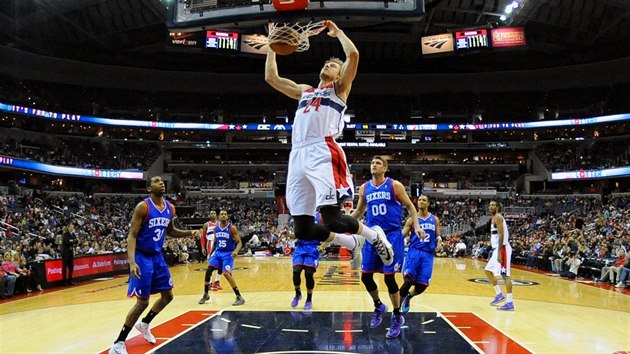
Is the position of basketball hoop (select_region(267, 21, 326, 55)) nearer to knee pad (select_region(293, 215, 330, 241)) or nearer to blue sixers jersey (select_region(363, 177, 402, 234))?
knee pad (select_region(293, 215, 330, 241))

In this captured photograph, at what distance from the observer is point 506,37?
2792cm

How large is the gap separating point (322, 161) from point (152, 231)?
301 centimetres

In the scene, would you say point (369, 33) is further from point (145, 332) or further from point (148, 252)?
point (145, 332)

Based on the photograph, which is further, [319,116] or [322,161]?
[319,116]

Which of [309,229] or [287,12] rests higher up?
[287,12]

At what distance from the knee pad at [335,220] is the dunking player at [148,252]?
2.67 m

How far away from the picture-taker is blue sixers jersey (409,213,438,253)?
28.1 ft

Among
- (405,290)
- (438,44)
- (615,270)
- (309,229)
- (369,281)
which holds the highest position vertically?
(438,44)

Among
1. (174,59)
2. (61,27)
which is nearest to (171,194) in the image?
(174,59)

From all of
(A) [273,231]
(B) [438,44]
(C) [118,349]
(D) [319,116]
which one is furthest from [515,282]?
(A) [273,231]

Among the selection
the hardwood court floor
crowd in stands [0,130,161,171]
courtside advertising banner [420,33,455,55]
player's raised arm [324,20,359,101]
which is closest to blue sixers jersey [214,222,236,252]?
the hardwood court floor

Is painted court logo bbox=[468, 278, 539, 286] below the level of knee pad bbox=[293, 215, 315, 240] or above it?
below

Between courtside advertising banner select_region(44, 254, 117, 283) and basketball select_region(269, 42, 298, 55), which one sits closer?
basketball select_region(269, 42, 298, 55)

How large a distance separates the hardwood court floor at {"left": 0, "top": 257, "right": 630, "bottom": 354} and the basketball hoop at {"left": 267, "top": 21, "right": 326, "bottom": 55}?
432cm
